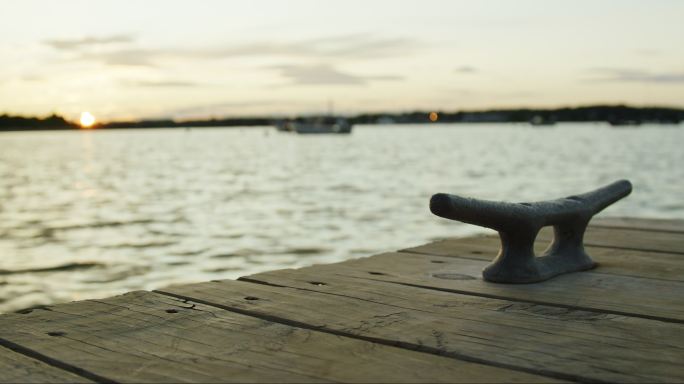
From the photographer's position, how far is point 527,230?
257cm

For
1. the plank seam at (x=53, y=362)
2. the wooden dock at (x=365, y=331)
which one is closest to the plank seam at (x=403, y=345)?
the wooden dock at (x=365, y=331)

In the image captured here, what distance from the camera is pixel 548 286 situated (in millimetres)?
2520

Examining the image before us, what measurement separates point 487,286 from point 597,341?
2.38 feet

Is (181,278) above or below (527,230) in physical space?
below

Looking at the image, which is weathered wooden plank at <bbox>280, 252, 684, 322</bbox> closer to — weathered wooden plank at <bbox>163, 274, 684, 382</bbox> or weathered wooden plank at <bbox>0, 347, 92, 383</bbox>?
weathered wooden plank at <bbox>163, 274, 684, 382</bbox>

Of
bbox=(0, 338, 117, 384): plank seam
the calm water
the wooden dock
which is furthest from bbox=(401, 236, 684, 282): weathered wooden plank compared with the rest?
the calm water

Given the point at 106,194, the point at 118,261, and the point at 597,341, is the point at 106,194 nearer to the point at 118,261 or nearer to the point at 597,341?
the point at 118,261

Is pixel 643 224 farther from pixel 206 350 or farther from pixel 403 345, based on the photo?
pixel 206 350

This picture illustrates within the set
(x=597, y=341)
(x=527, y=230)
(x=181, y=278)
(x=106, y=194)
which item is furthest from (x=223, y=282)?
(x=106, y=194)

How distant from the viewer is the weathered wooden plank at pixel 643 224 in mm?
3998

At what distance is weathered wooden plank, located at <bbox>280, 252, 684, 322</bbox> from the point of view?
2205 millimetres

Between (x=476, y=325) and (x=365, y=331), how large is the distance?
0.30 metres

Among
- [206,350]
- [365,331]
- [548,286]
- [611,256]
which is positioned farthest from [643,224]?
[206,350]

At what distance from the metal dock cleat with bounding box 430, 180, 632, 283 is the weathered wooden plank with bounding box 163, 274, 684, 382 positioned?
288 millimetres
